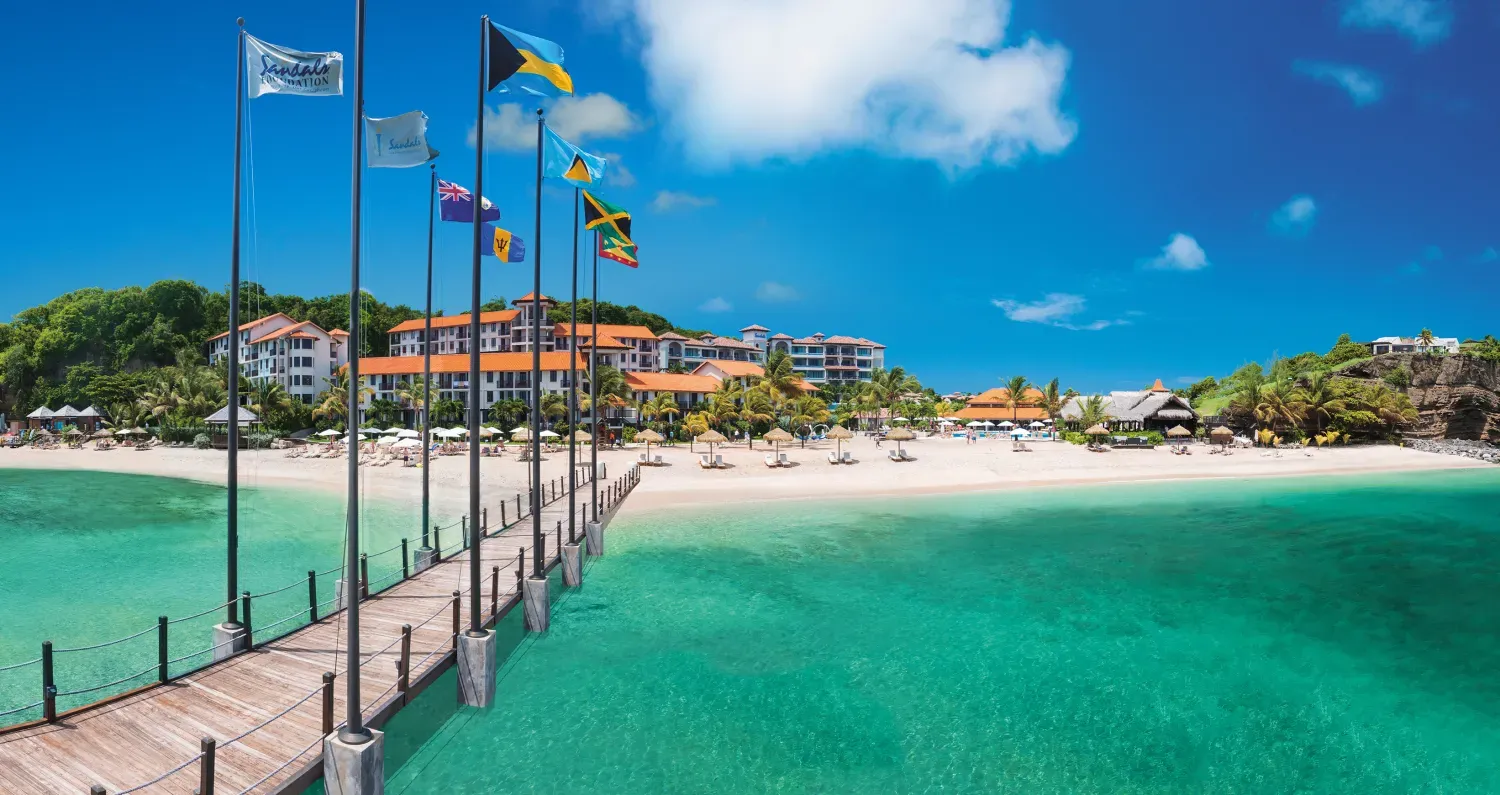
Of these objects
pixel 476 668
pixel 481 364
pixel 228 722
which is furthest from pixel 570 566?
pixel 481 364

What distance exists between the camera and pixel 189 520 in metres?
31.7

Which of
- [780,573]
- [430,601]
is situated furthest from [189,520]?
[780,573]

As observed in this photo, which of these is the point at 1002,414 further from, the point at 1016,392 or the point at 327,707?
the point at 327,707

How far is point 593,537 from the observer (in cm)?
2498

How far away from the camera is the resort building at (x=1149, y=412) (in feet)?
260

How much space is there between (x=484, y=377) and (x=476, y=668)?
69.0 meters

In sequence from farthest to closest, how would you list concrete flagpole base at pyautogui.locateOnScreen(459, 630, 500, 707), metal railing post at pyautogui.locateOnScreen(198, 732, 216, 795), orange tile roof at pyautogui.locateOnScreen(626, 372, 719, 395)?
1. orange tile roof at pyautogui.locateOnScreen(626, 372, 719, 395)
2. concrete flagpole base at pyautogui.locateOnScreen(459, 630, 500, 707)
3. metal railing post at pyautogui.locateOnScreen(198, 732, 216, 795)

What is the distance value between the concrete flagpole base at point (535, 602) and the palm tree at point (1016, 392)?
85185mm

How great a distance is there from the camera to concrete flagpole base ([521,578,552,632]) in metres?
17.0

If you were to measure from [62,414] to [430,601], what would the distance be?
84397mm

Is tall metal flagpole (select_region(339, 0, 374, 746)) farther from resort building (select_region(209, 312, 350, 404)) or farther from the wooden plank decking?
resort building (select_region(209, 312, 350, 404))

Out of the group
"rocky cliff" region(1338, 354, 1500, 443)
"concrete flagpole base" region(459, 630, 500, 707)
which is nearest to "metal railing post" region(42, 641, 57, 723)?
"concrete flagpole base" region(459, 630, 500, 707)

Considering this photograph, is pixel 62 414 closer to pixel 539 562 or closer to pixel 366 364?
pixel 366 364

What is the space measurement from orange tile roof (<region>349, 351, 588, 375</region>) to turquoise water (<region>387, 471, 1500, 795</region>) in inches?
1920
